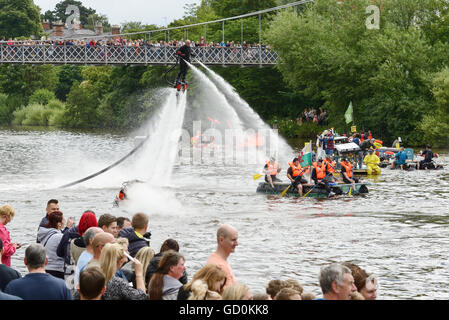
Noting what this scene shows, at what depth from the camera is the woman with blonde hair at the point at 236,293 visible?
783 cm

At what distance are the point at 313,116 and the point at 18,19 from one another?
69.8 m

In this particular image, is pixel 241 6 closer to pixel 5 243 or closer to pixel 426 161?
pixel 426 161

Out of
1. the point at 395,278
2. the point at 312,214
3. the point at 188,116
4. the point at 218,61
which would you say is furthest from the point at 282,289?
the point at 188,116

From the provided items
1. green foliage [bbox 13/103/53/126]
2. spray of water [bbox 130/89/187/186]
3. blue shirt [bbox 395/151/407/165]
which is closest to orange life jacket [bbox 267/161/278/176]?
spray of water [bbox 130/89/187/186]

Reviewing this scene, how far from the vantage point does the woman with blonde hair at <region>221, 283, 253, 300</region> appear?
7832mm

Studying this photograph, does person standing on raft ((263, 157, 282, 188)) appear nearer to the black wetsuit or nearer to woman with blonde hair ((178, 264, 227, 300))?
the black wetsuit

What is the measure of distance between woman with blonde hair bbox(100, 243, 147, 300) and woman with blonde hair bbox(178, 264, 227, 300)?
637mm

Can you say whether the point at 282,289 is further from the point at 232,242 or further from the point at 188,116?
the point at 188,116

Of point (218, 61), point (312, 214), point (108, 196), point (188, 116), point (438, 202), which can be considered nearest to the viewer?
point (312, 214)

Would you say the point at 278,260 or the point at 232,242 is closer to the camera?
the point at 232,242
